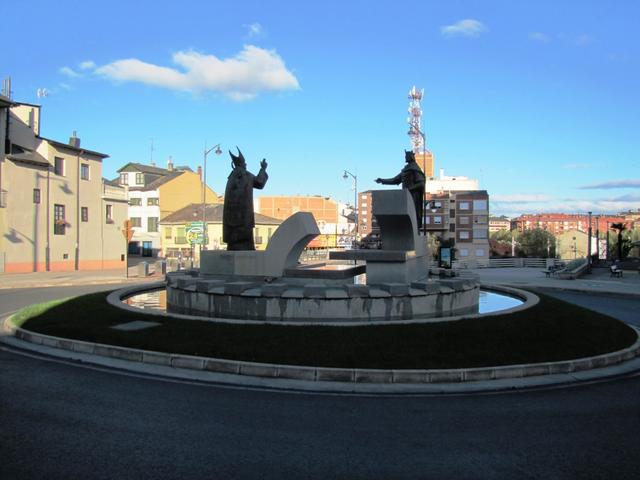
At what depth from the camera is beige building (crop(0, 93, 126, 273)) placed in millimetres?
33906

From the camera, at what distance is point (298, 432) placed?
18.6ft

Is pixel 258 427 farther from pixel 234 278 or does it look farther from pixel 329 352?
pixel 234 278

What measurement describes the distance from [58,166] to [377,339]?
3568cm

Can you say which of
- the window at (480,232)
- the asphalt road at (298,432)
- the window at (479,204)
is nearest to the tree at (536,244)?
the window at (480,232)

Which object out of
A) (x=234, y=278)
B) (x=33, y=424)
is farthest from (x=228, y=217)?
(x=33, y=424)

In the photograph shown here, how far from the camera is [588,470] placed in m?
4.73

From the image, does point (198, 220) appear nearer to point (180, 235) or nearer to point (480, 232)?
point (180, 235)

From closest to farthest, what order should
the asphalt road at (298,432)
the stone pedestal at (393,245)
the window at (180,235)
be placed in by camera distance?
the asphalt road at (298,432), the stone pedestal at (393,245), the window at (180,235)

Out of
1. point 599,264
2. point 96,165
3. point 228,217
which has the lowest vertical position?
point 599,264

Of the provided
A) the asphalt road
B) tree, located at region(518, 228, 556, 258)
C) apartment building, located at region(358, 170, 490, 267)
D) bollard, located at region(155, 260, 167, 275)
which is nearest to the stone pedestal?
the asphalt road

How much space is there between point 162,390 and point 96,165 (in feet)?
126

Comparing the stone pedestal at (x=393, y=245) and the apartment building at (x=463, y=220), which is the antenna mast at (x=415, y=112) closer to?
the apartment building at (x=463, y=220)

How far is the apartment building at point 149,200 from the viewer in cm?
6316

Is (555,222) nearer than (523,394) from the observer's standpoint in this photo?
No
